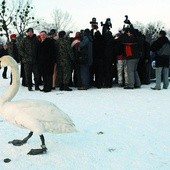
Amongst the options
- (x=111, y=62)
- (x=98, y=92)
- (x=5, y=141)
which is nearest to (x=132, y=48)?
(x=111, y=62)

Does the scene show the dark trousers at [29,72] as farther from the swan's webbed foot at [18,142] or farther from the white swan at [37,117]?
the white swan at [37,117]

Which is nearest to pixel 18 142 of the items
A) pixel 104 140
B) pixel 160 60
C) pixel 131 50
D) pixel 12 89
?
pixel 12 89

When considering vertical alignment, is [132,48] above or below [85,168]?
above

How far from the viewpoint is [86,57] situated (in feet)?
39.4

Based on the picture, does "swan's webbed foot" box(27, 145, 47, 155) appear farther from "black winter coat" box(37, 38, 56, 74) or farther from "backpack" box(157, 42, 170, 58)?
"backpack" box(157, 42, 170, 58)

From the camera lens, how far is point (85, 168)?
16.5ft

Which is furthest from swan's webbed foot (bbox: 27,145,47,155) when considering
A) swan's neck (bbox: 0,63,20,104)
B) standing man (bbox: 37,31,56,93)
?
standing man (bbox: 37,31,56,93)

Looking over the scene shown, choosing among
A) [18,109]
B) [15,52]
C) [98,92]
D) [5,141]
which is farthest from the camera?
[15,52]

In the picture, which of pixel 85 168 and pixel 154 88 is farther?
pixel 154 88

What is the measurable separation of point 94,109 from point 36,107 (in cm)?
379

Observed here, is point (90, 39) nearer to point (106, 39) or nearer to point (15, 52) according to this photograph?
point (106, 39)

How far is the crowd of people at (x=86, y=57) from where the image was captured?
11969 millimetres

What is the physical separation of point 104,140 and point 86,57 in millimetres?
5956

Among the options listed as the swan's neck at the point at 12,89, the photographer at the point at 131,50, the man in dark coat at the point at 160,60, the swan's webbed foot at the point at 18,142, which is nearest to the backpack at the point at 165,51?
the man in dark coat at the point at 160,60
